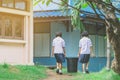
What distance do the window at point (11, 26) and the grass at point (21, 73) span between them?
2307 millimetres

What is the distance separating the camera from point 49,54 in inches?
854

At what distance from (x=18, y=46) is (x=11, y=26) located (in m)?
1.00

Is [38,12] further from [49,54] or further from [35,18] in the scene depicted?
[49,54]

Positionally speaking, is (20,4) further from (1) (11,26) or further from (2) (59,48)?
(2) (59,48)

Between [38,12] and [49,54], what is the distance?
7.77ft

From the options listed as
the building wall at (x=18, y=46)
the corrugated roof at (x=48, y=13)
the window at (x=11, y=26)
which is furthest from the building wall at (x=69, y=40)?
the window at (x=11, y=26)

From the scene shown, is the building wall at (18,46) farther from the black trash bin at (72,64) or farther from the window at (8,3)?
the black trash bin at (72,64)

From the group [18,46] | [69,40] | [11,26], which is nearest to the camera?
[11,26]

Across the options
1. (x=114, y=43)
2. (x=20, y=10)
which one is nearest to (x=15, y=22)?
(x=20, y=10)

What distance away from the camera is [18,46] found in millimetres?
17641

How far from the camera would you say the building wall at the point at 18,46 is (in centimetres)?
1688

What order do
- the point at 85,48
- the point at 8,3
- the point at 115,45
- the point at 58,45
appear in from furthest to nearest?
1. the point at 8,3
2. the point at 85,48
3. the point at 58,45
4. the point at 115,45

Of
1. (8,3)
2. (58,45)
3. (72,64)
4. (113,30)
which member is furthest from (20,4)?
(113,30)

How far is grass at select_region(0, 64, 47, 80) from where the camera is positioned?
43.4ft
